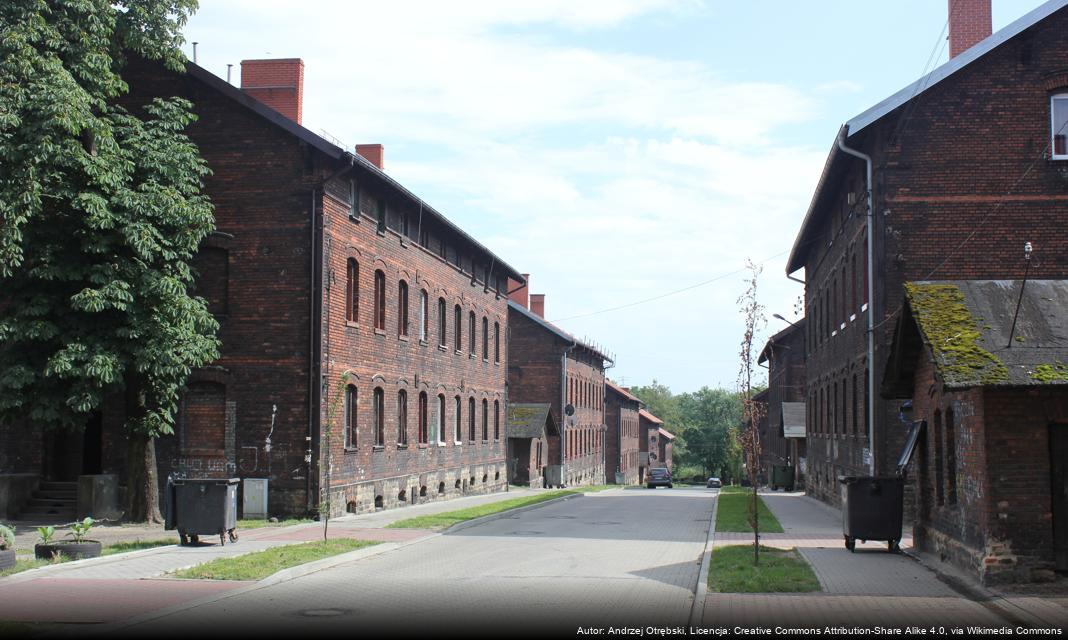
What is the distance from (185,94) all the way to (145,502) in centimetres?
910

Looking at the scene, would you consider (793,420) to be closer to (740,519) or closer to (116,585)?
(740,519)

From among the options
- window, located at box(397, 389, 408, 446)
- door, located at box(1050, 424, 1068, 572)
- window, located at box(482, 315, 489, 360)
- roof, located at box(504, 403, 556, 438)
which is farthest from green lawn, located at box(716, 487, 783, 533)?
roof, located at box(504, 403, 556, 438)

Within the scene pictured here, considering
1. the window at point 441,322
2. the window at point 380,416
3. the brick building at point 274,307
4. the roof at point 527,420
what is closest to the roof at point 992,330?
the brick building at point 274,307

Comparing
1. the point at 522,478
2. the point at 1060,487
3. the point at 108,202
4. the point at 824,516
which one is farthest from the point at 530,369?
the point at 1060,487

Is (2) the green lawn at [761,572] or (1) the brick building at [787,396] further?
(1) the brick building at [787,396]

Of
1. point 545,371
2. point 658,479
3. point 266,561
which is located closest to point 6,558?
point 266,561

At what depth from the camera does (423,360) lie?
32.3 m

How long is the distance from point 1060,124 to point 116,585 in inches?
770

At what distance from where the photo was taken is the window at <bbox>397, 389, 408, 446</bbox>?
1173 inches

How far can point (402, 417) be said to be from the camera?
99.0ft

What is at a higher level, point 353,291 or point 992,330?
point 353,291

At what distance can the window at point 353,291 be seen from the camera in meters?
25.7

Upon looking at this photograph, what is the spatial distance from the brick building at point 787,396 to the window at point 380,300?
23.0m

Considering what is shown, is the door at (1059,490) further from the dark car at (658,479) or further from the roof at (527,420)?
the dark car at (658,479)
